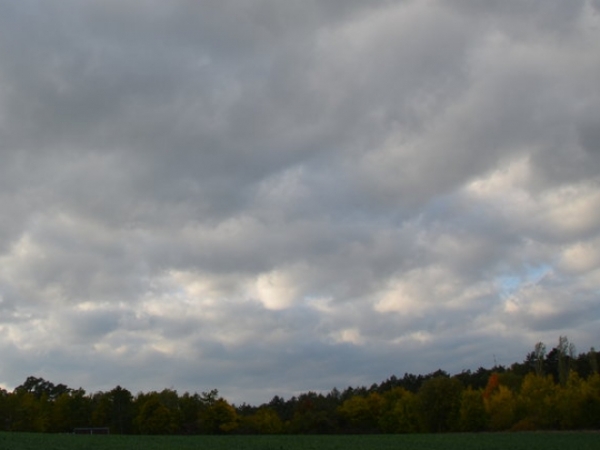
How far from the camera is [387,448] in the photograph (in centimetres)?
5112

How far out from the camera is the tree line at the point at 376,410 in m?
101

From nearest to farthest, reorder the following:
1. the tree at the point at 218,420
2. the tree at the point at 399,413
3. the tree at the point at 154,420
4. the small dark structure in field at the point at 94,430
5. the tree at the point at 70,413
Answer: the tree at the point at 399,413
the small dark structure in field at the point at 94,430
the tree at the point at 218,420
the tree at the point at 154,420
the tree at the point at 70,413

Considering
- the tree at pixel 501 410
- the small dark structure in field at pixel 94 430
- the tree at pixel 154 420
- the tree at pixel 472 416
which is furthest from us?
the tree at pixel 154 420

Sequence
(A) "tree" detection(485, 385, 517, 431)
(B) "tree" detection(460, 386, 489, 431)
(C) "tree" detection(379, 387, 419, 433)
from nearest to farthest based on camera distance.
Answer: (A) "tree" detection(485, 385, 517, 431)
(B) "tree" detection(460, 386, 489, 431)
(C) "tree" detection(379, 387, 419, 433)

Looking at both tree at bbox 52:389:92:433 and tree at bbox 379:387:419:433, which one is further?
tree at bbox 52:389:92:433

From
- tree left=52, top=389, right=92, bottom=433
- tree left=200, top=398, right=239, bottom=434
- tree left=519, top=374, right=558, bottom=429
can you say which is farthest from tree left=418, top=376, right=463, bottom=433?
tree left=52, top=389, right=92, bottom=433

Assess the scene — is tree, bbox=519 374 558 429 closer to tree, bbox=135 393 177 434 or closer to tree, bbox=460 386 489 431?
tree, bbox=460 386 489 431

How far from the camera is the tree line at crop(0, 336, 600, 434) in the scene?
10088 cm

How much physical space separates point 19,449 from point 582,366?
129 meters

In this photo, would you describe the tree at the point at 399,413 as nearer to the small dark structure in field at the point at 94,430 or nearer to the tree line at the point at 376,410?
the tree line at the point at 376,410

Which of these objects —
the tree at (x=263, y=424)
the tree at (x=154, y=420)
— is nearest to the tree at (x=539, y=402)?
the tree at (x=263, y=424)

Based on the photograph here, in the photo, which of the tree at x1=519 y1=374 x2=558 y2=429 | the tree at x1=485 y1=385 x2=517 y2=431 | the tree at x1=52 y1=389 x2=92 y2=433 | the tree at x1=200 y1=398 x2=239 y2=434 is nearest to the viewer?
the tree at x1=519 y1=374 x2=558 y2=429

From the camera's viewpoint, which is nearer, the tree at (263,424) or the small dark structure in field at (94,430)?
the small dark structure in field at (94,430)

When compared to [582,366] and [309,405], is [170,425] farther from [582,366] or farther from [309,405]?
[582,366]
